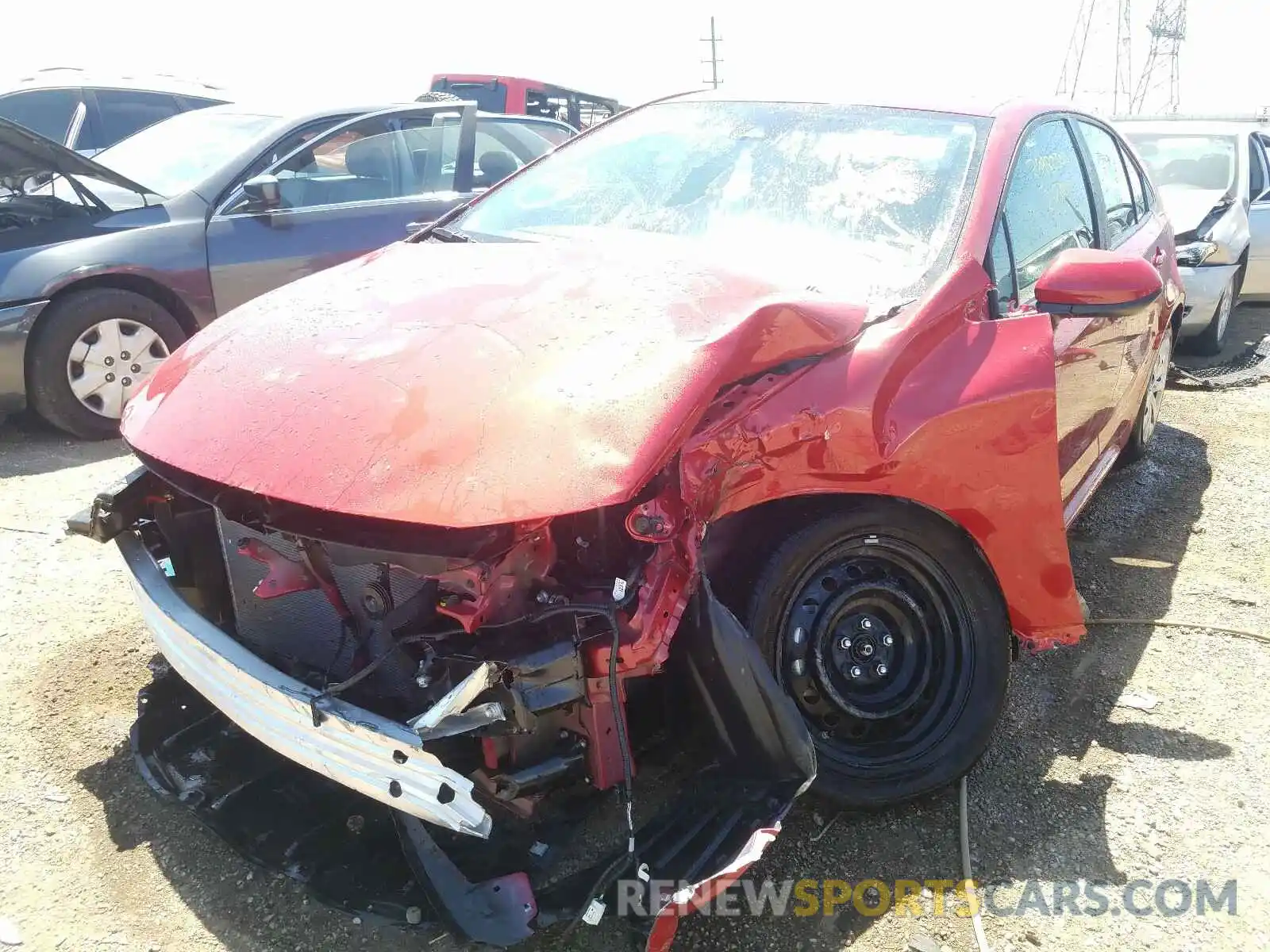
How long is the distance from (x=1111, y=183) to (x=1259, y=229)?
4768 mm

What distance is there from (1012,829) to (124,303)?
4.69 meters

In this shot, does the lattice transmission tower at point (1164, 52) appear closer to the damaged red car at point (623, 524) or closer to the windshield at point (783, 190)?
the windshield at point (783, 190)

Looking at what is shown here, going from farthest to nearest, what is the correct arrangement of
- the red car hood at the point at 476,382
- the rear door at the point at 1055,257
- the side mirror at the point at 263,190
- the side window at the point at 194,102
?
the side window at the point at 194,102
the side mirror at the point at 263,190
the rear door at the point at 1055,257
the red car hood at the point at 476,382

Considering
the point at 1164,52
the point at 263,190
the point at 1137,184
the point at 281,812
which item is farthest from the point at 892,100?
the point at 1164,52

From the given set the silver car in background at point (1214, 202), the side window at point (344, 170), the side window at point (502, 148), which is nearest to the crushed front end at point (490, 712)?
the side window at point (344, 170)

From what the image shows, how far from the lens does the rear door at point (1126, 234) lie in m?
3.60

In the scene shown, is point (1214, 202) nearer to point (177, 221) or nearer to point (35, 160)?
point (177, 221)

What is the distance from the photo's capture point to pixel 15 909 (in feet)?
7.18

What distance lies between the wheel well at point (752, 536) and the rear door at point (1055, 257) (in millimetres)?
762

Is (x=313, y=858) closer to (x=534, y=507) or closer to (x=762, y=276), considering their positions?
(x=534, y=507)

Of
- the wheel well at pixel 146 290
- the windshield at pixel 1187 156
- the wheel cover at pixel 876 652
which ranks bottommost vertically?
the wheel cover at pixel 876 652

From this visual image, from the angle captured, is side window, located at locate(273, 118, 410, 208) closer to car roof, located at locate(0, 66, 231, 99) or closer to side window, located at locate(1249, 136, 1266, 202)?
car roof, located at locate(0, 66, 231, 99)

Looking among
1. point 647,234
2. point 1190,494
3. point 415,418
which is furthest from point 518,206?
point 1190,494

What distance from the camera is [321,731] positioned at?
6.22 ft
